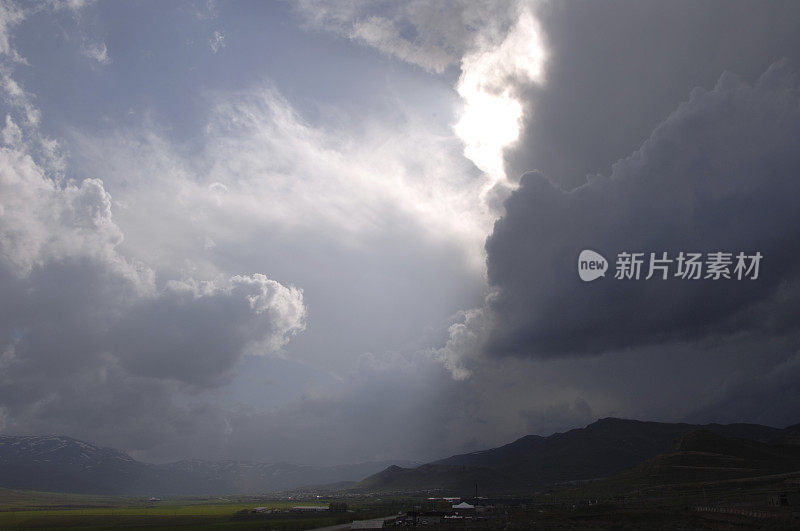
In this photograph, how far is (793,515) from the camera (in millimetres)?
81562

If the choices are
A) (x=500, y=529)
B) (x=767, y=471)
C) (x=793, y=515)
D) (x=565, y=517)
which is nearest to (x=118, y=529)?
(x=500, y=529)

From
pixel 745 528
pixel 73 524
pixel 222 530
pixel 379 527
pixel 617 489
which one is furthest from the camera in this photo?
pixel 617 489

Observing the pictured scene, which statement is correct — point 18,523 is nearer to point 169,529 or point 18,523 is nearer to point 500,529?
point 169,529

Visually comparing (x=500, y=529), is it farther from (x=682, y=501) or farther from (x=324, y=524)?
(x=682, y=501)

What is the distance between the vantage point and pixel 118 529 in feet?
418

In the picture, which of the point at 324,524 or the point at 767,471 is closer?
the point at 324,524

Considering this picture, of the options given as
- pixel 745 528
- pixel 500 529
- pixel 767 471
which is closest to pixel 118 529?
pixel 500 529

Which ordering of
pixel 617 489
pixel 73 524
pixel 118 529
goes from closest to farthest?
pixel 118 529, pixel 73 524, pixel 617 489

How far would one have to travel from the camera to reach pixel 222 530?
120 meters

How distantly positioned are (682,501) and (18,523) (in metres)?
180

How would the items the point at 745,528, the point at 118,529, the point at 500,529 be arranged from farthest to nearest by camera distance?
the point at 118,529 → the point at 500,529 → the point at 745,528

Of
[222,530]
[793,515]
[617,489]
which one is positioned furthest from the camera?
[617,489]

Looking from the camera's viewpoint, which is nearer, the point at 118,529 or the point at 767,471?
the point at 118,529

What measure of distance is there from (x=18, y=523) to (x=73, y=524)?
51.6 ft
